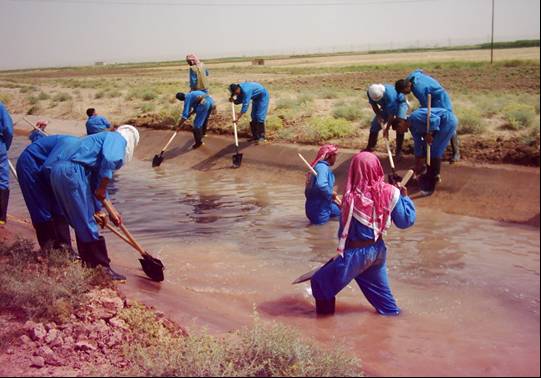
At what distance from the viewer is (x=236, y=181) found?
445 inches

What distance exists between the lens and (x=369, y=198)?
4391mm

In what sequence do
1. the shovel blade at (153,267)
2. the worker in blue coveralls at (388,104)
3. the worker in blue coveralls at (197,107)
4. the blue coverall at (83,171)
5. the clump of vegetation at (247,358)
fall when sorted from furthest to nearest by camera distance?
1. the worker in blue coveralls at (197,107)
2. the worker in blue coveralls at (388,104)
3. the shovel blade at (153,267)
4. the blue coverall at (83,171)
5. the clump of vegetation at (247,358)

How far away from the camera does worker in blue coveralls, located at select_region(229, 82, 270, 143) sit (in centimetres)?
1192

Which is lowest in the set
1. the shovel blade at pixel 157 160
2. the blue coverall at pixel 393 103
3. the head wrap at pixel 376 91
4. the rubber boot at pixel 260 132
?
the shovel blade at pixel 157 160

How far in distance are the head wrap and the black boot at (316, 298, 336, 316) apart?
16.5 ft

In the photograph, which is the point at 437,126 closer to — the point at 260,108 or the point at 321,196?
the point at 321,196

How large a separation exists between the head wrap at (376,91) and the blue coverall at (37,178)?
498 centimetres

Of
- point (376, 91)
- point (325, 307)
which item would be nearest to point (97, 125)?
point (325, 307)

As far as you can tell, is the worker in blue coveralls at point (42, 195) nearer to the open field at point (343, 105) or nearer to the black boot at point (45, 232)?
the black boot at point (45, 232)

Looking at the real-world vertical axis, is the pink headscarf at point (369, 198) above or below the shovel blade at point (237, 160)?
above

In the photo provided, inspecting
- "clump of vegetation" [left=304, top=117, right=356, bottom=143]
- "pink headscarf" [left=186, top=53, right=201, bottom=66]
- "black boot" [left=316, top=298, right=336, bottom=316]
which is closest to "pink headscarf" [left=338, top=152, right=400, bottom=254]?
"black boot" [left=316, top=298, right=336, bottom=316]

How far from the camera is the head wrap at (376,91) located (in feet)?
30.2

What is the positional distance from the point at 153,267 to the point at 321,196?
2.24m

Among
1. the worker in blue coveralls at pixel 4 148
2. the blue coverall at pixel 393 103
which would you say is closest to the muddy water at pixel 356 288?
the worker in blue coveralls at pixel 4 148
